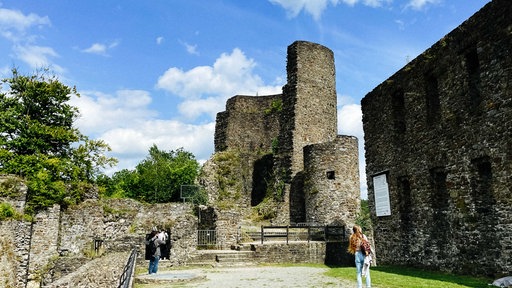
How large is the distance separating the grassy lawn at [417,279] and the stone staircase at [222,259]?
6331mm

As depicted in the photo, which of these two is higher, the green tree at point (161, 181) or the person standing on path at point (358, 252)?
the green tree at point (161, 181)

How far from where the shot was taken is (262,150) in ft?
Answer: 120

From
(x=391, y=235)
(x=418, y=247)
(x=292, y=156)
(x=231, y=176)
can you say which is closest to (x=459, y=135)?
(x=418, y=247)

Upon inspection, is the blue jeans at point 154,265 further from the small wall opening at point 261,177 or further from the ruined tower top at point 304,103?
the small wall opening at point 261,177

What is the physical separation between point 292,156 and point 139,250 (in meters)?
14.2

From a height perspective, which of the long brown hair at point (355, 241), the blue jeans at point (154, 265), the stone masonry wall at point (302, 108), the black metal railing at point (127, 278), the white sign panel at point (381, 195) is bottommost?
the blue jeans at point (154, 265)

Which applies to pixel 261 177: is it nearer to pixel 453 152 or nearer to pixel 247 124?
pixel 247 124

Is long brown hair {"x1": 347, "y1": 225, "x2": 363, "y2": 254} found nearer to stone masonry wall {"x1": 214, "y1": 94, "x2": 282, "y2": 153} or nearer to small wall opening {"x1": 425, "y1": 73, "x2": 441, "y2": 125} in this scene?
small wall opening {"x1": 425, "y1": 73, "x2": 441, "y2": 125}

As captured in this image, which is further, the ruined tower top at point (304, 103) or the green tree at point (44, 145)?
the ruined tower top at point (304, 103)

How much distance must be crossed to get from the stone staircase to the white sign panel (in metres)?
6.54

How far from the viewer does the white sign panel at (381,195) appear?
17.2 metres

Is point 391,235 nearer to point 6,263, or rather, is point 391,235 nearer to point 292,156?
point 292,156

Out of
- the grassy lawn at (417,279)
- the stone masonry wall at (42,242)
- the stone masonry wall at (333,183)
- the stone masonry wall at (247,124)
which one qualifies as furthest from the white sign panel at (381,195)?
the stone masonry wall at (247,124)

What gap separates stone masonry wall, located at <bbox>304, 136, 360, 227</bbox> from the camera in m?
26.8
